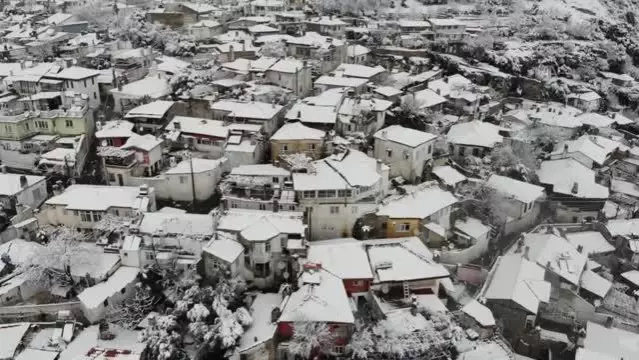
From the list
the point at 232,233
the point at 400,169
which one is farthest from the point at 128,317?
the point at 400,169

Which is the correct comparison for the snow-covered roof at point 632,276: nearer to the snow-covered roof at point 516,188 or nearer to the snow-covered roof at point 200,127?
the snow-covered roof at point 516,188

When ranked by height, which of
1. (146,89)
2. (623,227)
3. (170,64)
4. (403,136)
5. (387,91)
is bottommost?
(623,227)

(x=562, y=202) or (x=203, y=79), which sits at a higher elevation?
(x=203, y=79)

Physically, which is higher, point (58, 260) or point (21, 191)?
point (21, 191)

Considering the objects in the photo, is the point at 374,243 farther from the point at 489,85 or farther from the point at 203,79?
the point at 489,85

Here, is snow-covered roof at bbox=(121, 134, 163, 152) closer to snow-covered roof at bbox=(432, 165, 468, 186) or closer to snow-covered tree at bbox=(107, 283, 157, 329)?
snow-covered tree at bbox=(107, 283, 157, 329)

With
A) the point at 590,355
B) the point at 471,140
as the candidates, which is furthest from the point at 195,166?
the point at 590,355

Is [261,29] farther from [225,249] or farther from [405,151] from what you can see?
[225,249]
